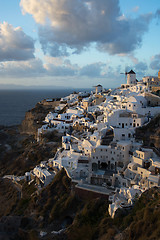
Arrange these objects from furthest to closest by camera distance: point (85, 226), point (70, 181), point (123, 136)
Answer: point (123, 136), point (70, 181), point (85, 226)

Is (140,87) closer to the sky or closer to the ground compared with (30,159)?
closer to the sky

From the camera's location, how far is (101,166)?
30.5m

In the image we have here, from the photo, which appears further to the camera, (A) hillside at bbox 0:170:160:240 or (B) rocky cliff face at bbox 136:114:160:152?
(B) rocky cliff face at bbox 136:114:160:152

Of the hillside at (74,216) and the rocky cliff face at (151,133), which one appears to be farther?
the rocky cliff face at (151,133)

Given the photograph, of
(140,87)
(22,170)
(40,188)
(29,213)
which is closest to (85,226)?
(29,213)

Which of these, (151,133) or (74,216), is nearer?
(74,216)

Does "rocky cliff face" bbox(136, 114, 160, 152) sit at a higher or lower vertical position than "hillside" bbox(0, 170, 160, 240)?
higher

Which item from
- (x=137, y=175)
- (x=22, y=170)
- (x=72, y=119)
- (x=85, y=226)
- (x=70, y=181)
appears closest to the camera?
(x=85, y=226)

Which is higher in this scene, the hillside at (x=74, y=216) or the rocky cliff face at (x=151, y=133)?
the rocky cliff face at (x=151, y=133)

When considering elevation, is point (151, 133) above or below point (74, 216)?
above

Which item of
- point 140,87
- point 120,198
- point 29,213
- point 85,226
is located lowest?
point 29,213

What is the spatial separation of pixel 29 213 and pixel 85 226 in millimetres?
9234

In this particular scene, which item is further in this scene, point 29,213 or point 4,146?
point 4,146

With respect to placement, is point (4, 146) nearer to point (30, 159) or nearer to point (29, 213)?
point (30, 159)
